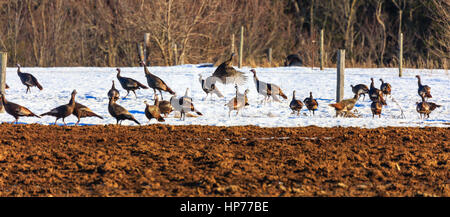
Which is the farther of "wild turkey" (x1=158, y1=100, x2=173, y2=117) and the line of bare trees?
the line of bare trees

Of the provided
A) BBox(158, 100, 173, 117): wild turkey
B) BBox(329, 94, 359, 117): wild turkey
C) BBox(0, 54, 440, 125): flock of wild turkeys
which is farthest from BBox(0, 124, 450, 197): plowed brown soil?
BBox(329, 94, 359, 117): wild turkey

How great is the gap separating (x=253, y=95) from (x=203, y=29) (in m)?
19.1

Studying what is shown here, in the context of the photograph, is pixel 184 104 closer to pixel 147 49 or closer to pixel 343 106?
pixel 343 106

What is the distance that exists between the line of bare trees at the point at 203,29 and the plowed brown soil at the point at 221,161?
2291 cm

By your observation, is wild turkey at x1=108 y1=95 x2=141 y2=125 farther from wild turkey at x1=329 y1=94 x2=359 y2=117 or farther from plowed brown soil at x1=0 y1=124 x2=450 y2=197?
wild turkey at x1=329 y1=94 x2=359 y2=117

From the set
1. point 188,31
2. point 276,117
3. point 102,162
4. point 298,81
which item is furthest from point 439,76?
point 102,162

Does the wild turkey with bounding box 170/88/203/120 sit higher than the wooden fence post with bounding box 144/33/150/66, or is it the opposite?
the wooden fence post with bounding box 144/33/150/66

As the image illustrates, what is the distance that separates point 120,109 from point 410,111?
8.19 meters

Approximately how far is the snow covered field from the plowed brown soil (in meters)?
2.06

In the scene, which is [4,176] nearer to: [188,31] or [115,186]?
[115,186]

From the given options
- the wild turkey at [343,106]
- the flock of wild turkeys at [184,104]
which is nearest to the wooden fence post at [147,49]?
the flock of wild turkeys at [184,104]

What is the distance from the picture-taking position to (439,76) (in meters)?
24.0

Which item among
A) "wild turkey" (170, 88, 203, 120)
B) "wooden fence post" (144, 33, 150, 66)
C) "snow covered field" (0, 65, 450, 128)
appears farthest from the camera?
"wooden fence post" (144, 33, 150, 66)

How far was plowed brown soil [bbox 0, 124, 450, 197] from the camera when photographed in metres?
6.98
